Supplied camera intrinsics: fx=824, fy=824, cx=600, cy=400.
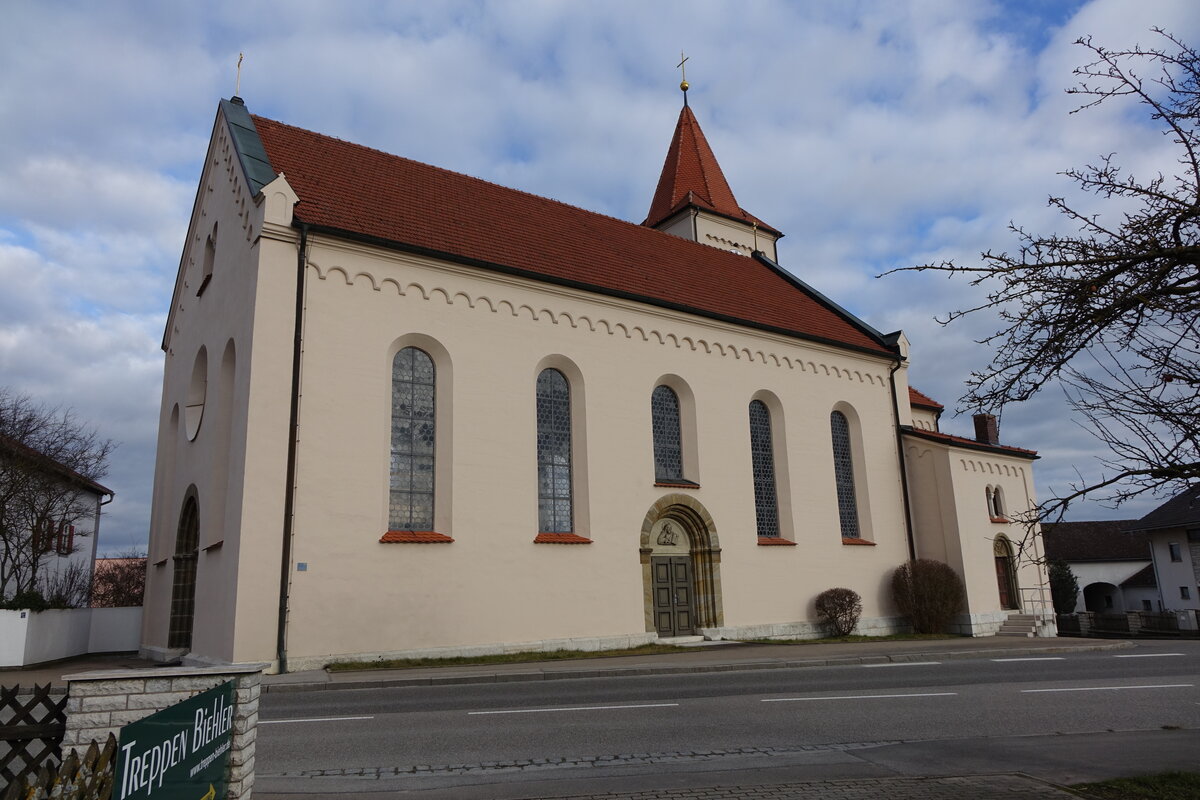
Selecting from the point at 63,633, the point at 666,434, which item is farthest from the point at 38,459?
the point at 666,434

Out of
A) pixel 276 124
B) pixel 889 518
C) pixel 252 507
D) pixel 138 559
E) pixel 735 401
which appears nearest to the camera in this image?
pixel 252 507

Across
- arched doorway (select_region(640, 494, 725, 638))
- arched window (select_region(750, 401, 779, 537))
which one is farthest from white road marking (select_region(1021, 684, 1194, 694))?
arched window (select_region(750, 401, 779, 537))

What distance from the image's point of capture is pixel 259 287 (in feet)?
49.9

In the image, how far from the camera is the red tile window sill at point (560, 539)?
17.2 meters

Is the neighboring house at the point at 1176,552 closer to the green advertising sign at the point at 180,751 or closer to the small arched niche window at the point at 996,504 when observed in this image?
the small arched niche window at the point at 996,504

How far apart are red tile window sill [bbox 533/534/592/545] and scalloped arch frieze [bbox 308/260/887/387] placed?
189 inches

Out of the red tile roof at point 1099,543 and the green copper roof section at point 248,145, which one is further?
the red tile roof at point 1099,543

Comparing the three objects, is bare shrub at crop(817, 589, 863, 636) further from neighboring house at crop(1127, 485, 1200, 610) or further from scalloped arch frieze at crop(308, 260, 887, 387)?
neighboring house at crop(1127, 485, 1200, 610)

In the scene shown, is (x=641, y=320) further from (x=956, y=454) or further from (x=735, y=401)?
(x=956, y=454)

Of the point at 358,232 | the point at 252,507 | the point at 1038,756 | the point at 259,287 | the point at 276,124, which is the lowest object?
the point at 1038,756

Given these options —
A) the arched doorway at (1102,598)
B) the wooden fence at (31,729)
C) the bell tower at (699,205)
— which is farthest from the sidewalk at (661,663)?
the arched doorway at (1102,598)

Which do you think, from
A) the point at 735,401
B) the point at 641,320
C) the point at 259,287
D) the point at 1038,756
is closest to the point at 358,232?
the point at 259,287

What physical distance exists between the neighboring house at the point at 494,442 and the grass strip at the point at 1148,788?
11833 mm

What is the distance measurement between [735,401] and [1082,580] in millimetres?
39568
